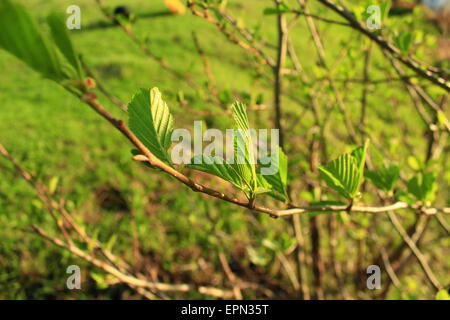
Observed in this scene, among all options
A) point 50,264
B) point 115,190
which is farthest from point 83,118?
point 50,264

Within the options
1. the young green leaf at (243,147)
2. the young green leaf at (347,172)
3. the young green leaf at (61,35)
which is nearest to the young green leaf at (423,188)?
the young green leaf at (347,172)

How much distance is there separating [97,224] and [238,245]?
1.28 metres

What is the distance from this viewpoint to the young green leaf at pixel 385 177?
2.70 ft

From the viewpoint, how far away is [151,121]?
464mm

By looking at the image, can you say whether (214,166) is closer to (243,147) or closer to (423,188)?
(243,147)

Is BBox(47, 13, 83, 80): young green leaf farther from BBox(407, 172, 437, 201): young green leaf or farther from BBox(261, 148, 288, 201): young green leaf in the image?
BBox(407, 172, 437, 201): young green leaf

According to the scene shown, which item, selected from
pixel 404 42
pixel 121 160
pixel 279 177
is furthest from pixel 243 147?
pixel 121 160

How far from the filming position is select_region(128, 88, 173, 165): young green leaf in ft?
1.51

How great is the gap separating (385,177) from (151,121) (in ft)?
2.02

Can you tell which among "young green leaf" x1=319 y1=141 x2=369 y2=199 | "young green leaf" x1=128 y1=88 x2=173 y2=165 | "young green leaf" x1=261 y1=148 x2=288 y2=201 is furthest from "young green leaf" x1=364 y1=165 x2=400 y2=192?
"young green leaf" x1=128 y1=88 x2=173 y2=165
